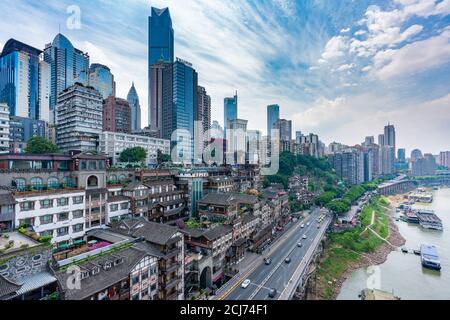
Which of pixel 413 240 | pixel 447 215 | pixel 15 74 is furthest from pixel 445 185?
pixel 15 74

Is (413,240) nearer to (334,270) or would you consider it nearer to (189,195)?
(334,270)

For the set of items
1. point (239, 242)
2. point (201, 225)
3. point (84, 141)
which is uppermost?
point (84, 141)

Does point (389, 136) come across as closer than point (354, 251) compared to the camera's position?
No

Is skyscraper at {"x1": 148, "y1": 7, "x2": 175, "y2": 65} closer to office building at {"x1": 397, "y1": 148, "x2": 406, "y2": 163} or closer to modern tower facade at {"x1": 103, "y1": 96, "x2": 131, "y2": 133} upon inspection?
modern tower facade at {"x1": 103, "y1": 96, "x2": 131, "y2": 133}

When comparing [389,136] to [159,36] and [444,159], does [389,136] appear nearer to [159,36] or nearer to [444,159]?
[444,159]

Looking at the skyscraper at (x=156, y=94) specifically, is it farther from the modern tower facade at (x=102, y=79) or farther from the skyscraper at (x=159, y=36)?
the skyscraper at (x=159, y=36)

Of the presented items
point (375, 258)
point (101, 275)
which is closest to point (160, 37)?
point (101, 275)

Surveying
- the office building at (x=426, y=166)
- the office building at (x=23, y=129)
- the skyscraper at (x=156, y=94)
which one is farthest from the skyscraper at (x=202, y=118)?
the office building at (x=426, y=166)
